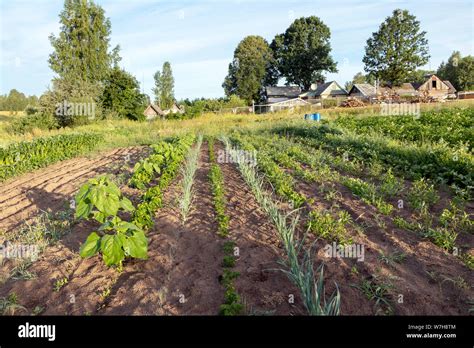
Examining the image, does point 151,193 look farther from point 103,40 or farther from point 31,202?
point 103,40

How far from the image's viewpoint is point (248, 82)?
2206 inches

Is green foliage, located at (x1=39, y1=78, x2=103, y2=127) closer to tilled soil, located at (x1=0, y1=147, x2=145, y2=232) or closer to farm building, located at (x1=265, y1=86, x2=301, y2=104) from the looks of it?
tilled soil, located at (x1=0, y1=147, x2=145, y2=232)

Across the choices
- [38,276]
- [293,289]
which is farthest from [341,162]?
[38,276]

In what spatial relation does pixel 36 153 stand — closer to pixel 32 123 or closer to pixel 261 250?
pixel 261 250

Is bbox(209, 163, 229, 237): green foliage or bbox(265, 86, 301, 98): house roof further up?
bbox(265, 86, 301, 98): house roof

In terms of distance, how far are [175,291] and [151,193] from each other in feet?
7.90

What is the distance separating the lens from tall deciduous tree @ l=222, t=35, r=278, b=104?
5625cm

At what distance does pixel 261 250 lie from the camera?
3.99 metres

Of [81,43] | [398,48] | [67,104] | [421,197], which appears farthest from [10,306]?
[398,48]
